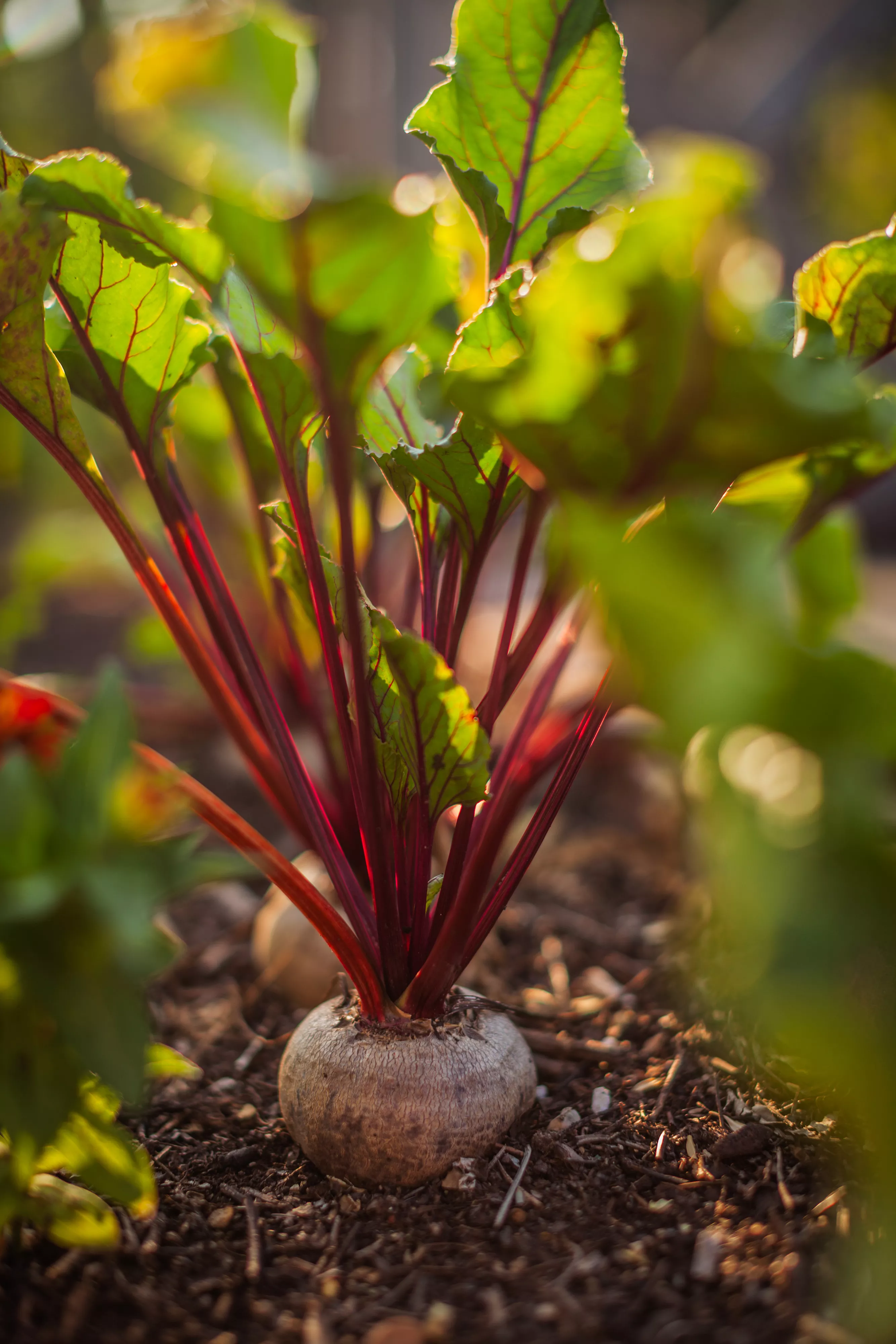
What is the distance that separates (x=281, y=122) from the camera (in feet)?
2.14

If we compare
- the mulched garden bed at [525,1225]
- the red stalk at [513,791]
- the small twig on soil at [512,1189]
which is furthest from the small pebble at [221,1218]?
the red stalk at [513,791]

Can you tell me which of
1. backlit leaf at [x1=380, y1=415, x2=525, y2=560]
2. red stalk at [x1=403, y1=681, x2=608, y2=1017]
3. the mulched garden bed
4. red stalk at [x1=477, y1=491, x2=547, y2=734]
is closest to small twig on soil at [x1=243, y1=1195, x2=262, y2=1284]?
the mulched garden bed

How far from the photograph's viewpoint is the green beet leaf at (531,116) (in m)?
0.80

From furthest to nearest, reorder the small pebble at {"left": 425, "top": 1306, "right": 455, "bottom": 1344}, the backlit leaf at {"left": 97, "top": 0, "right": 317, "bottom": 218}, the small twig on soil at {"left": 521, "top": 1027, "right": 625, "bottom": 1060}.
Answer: the small twig on soil at {"left": 521, "top": 1027, "right": 625, "bottom": 1060} → the small pebble at {"left": 425, "top": 1306, "right": 455, "bottom": 1344} → the backlit leaf at {"left": 97, "top": 0, "right": 317, "bottom": 218}

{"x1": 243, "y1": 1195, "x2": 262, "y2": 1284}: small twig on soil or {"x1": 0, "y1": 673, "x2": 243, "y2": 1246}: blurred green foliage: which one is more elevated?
{"x1": 0, "y1": 673, "x2": 243, "y2": 1246}: blurred green foliage

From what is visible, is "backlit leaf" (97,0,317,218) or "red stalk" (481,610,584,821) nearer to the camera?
"backlit leaf" (97,0,317,218)

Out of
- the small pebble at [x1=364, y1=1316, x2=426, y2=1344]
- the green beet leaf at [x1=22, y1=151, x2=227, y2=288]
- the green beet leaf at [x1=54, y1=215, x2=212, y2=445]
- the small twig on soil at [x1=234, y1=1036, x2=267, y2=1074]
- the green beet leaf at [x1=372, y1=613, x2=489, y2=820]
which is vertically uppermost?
the green beet leaf at [x1=22, y1=151, x2=227, y2=288]

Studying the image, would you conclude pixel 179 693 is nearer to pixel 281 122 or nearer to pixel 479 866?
pixel 479 866

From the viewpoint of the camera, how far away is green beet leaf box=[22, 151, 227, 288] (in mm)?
691

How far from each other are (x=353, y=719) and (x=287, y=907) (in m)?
0.47

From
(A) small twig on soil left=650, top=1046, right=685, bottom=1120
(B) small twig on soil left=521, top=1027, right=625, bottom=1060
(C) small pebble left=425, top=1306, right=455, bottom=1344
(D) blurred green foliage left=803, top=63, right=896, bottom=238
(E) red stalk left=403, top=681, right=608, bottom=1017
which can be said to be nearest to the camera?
(C) small pebble left=425, top=1306, right=455, bottom=1344

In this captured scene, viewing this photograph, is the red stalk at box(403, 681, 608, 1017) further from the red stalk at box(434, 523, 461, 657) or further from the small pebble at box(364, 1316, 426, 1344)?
the small pebble at box(364, 1316, 426, 1344)

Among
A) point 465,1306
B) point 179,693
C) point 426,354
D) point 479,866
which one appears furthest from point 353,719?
point 179,693

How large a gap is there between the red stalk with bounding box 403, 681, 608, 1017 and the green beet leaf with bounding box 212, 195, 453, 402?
0.37m
